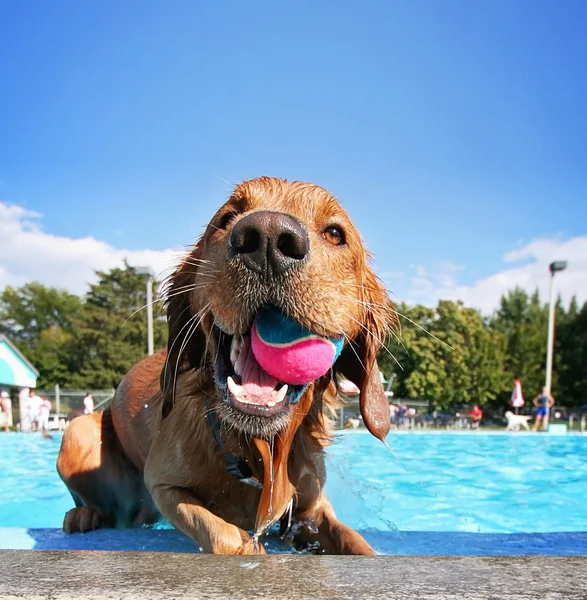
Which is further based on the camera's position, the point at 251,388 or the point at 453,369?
the point at 453,369

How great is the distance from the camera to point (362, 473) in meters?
8.99

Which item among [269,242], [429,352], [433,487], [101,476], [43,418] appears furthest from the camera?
[429,352]

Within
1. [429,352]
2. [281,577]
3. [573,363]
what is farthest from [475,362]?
[281,577]

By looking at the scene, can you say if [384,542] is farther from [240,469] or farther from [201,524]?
[201,524]

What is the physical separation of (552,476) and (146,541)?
284 inches

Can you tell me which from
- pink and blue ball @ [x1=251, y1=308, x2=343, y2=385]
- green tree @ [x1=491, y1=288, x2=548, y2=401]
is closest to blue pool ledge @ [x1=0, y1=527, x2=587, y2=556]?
pink and blue ball @ [x1=251, y1=308, x2=343, y2=385]

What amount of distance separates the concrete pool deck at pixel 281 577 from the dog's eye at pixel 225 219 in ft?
5.15

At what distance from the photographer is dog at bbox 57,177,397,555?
2.28m

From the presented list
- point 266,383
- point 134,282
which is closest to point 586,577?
point 266,383

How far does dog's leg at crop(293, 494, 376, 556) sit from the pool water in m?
0.49

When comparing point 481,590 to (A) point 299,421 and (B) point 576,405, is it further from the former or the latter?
(B) point 576,405

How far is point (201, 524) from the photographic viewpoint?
8.59 ft

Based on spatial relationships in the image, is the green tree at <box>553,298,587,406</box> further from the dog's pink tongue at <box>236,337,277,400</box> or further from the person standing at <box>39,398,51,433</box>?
the dog's pink tongue at <box>236,337,277,400</box>

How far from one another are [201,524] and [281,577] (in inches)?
49.7
